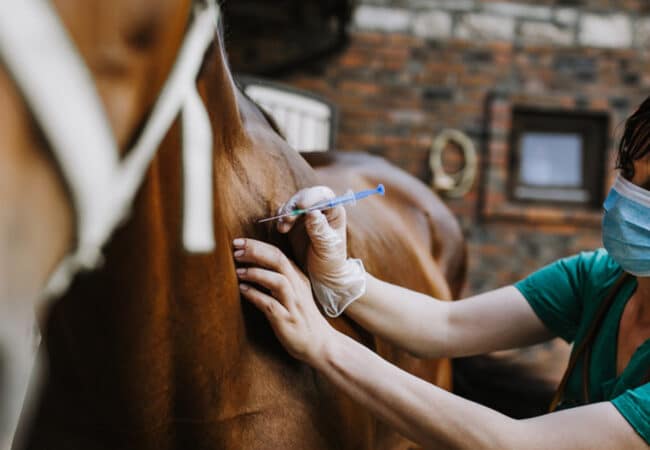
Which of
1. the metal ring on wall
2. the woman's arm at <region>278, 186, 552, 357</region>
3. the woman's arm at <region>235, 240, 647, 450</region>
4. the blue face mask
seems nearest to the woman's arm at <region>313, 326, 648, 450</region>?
the woman's arm at <region>235, 240, 647, 450</region>

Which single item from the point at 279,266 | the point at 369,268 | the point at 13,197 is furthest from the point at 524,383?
the point at 13,197

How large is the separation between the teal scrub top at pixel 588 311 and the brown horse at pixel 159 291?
1.22ft

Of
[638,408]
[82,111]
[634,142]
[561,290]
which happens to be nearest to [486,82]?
[561,290]

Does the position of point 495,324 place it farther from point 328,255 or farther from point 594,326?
point 328,255

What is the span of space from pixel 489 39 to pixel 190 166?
394 cm

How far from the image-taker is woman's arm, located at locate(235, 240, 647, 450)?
2.70ft

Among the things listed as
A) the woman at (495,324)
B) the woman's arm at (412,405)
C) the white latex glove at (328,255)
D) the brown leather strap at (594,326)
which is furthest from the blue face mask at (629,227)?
the white latex glove at (328,255)

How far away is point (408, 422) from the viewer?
→ 0.86m

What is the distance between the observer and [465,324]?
123 cm

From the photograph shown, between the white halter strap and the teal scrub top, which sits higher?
the white halter strap

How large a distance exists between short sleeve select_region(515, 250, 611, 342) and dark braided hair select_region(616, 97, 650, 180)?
0.24 meters

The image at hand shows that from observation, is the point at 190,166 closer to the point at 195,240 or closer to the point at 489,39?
the point at 195,240

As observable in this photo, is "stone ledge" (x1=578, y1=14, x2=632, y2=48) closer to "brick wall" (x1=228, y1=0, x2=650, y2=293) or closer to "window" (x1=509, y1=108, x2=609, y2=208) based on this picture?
"brick wall" (x1=228, y1=0, x2=650, y2=293)

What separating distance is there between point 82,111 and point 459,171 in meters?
3.89
